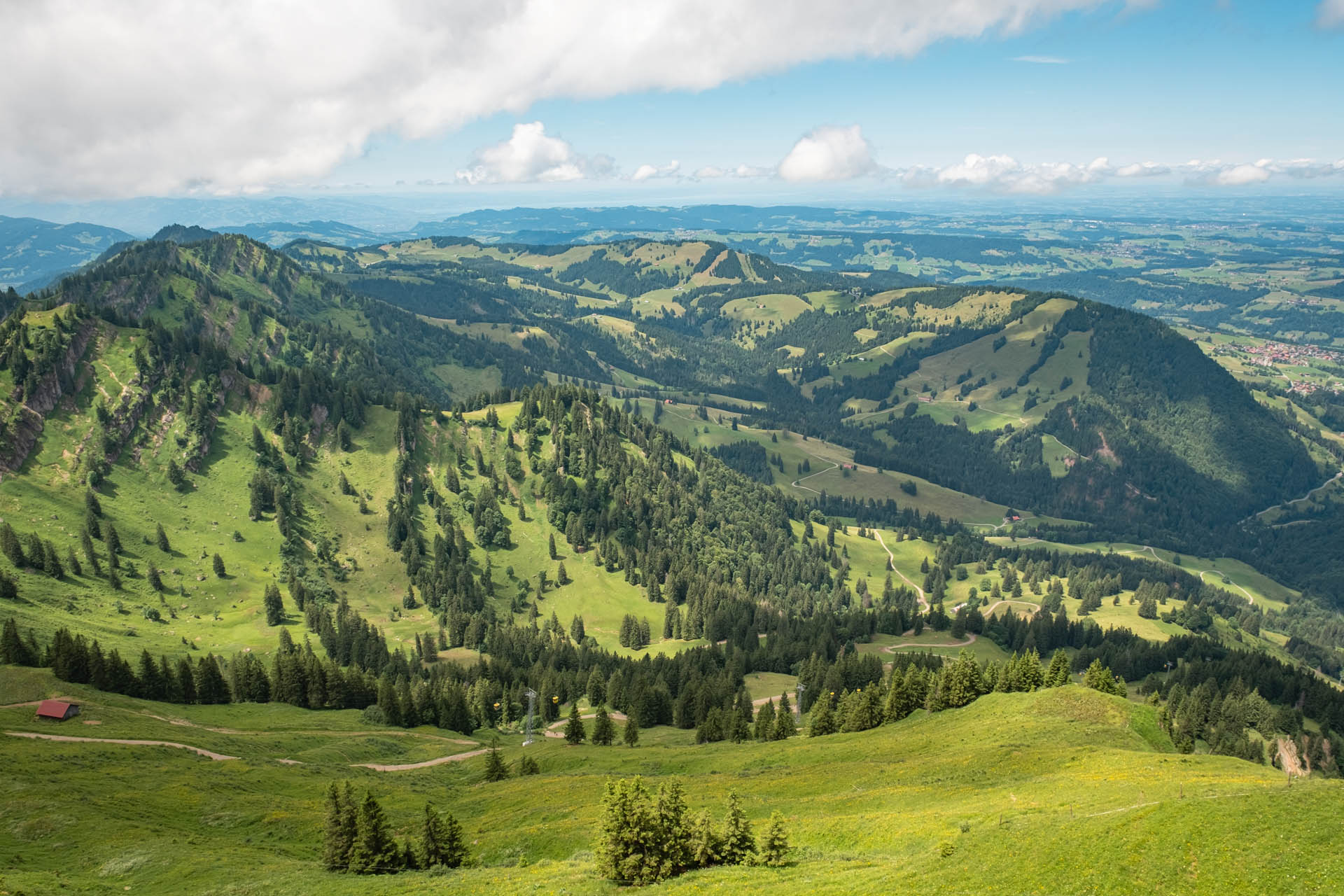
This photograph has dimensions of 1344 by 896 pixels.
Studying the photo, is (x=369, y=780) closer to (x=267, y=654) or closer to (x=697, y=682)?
(x=697, y=682)

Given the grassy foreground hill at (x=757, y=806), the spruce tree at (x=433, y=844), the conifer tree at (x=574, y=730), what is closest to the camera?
the grassy foreground hill at (x=757, y=806)

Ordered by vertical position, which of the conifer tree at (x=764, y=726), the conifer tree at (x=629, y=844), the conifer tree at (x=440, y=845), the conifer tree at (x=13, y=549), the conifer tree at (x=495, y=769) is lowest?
the conifer tree at (x=764, y=726)

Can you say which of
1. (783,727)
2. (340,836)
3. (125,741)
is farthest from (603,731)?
(125,741)

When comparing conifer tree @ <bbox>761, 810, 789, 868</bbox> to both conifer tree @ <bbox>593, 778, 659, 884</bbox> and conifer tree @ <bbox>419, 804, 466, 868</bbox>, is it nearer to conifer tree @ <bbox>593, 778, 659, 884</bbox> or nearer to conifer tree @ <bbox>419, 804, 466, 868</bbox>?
conifer tree @ <bbox>593, 778, 659, 884</bbox>

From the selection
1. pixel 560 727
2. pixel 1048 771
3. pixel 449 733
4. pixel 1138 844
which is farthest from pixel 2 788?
pixel 1048 771

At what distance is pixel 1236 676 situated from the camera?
165m

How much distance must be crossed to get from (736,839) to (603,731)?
2976 inches

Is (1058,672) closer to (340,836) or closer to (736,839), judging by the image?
(736,839)

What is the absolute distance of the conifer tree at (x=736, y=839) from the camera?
57344mm

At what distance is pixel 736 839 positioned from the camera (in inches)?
2269

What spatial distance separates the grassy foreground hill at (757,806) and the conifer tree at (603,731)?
7988 millimetres

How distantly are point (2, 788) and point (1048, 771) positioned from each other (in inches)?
4388

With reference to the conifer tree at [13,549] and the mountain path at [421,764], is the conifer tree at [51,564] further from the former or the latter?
the mountain path at [421,764]

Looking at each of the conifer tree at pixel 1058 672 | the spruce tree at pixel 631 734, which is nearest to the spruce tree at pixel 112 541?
the spruce tree at pixel 631 734
